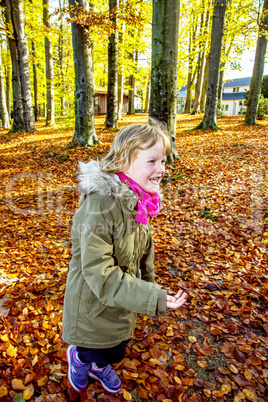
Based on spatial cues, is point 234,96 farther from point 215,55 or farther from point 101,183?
point 101,183

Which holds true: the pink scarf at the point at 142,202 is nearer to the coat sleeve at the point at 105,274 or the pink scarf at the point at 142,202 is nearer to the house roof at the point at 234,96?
the coat sleeve at the point at 105,274

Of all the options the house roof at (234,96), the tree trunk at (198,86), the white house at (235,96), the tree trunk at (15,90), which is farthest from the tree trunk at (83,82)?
the house roof at (234,96)

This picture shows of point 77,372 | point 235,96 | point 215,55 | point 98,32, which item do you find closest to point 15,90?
point 98,32

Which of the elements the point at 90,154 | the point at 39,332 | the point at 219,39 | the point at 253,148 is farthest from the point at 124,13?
the point at 39,332

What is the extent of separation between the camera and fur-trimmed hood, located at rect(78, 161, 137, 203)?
1604 millimetres

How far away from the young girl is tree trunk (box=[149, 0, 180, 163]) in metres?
5.65

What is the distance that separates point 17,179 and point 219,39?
10.7 meters

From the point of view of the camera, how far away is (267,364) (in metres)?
2.44

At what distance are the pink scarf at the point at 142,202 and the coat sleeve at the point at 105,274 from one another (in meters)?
0.22

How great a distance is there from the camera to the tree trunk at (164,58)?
6387 millimetres

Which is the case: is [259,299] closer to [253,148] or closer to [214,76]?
[253,148]

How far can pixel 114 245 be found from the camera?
167 centimetres

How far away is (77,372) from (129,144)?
1999 mm

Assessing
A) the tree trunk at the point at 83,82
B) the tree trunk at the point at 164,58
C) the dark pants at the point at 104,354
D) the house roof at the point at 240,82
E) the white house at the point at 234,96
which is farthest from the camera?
the house roof at the point at 240,82
